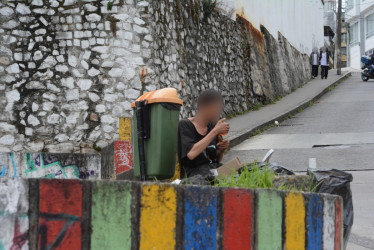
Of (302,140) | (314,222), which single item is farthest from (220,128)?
(302,140)

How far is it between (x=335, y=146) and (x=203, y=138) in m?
7.34

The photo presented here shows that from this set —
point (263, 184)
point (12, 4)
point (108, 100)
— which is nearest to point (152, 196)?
point (263, 184)

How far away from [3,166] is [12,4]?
22.5 ft

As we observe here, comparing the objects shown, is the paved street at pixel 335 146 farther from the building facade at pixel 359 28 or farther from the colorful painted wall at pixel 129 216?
the building facade at pixel 359 28

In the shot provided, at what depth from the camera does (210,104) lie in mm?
5496

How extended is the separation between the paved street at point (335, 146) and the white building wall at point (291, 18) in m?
3.77

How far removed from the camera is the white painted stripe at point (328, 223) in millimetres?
3227

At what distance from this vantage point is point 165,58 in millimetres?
12195

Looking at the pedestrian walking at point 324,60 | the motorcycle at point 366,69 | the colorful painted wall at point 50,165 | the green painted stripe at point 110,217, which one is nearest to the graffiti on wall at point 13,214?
the green painted stripe at point 110,217

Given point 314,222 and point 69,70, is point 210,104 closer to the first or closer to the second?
point 314,222

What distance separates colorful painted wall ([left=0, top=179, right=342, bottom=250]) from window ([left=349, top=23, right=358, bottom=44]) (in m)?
61.6

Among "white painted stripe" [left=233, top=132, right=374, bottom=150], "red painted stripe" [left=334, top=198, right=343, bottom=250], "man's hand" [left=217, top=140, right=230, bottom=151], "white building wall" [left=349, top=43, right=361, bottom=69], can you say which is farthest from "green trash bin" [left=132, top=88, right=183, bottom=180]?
"white building wall" [left=349, top=43, right=361, bottom=69]

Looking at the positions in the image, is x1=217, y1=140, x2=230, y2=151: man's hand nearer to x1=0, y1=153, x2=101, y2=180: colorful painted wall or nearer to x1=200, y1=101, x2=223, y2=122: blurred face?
x1=200, y1=101, x2=223, y2=122: blurred face

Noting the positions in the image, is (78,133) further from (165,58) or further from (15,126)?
(165,58)
